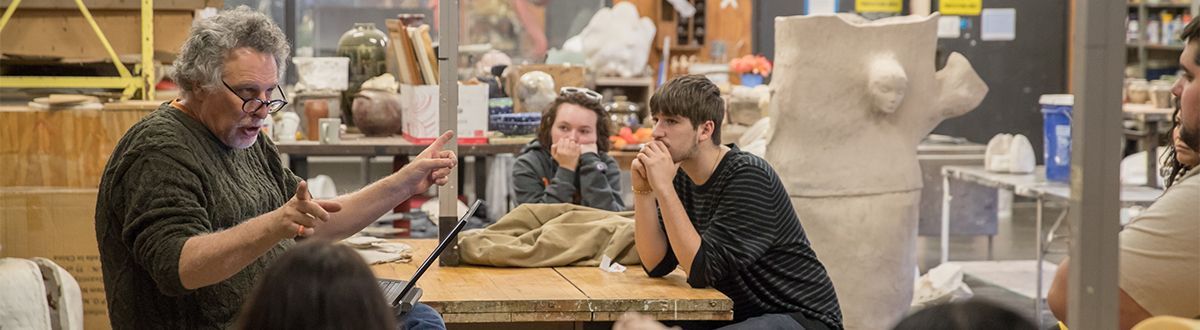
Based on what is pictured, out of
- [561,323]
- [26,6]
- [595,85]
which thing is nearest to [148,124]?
[561,323]

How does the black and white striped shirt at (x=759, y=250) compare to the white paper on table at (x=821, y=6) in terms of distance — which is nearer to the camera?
the black and white striped shirt at (x=759, y=250)

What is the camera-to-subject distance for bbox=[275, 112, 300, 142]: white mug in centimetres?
572

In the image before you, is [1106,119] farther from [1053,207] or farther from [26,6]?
[1053,207]

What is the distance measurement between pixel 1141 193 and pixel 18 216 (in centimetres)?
443

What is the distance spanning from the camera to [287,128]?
5723mm

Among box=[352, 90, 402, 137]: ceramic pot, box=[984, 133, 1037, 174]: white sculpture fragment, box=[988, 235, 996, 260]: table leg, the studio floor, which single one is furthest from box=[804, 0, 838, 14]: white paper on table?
box=[352, 90, 402, 137]: ceramic pot

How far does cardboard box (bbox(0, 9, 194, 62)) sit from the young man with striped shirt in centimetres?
210

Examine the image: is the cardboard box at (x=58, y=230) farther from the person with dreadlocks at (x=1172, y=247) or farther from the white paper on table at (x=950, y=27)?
the white paper on table at (x=950, y=27)

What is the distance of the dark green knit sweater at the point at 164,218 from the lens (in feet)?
8.10

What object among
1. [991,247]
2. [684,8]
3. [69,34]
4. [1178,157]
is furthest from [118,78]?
[991,247]

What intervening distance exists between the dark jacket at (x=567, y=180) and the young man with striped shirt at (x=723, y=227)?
1.23m

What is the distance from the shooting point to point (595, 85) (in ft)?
25.0

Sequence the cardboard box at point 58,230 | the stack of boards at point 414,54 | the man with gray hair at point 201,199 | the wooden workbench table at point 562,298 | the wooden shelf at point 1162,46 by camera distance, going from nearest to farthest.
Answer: the man with gray hair at point 201,199 < the wooden workbench table at point 562,298 < the cardboard box at point 58,230 < the stack of boards at point 414,54 < the wooden shelf at point 1162,46

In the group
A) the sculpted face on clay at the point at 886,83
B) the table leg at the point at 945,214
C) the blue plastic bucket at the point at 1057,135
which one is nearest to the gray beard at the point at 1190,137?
the sculpted face on clay at the point at 886,83
